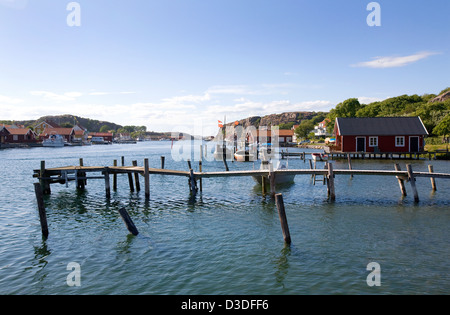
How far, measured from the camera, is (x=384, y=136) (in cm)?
5303

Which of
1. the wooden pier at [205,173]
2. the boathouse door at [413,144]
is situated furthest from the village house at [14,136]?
the boathouse door at [413,144]

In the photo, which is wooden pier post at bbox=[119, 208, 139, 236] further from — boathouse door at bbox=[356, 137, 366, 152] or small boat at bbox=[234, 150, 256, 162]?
boathouse door at bbox=[356, 137, 366, 152]

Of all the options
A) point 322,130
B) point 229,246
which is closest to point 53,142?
point 322,130

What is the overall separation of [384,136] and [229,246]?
1869 inches

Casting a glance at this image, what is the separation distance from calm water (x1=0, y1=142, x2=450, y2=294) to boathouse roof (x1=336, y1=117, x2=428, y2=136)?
31.4 m

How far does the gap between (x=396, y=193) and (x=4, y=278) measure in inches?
951

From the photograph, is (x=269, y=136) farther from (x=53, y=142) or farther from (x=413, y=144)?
(x=53, y=142)

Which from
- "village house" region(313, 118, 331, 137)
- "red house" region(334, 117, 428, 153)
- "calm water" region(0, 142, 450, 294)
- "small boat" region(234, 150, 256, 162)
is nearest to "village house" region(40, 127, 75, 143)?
"village house" region(313, 118, 331, 137)

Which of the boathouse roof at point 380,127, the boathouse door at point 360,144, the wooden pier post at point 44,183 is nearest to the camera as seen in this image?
the wooden pier post at point 44,183

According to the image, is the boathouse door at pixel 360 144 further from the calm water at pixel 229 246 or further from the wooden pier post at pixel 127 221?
the wooden pier post at pixel 127 221

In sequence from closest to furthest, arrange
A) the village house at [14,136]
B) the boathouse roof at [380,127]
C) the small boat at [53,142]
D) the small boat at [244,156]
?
the boathouse roof at [380,127] → the small boat at [244,156] → the village house at [14,136] → the small boat at [53,142]

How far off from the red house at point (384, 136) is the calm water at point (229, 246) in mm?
30990

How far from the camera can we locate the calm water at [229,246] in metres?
10.2
